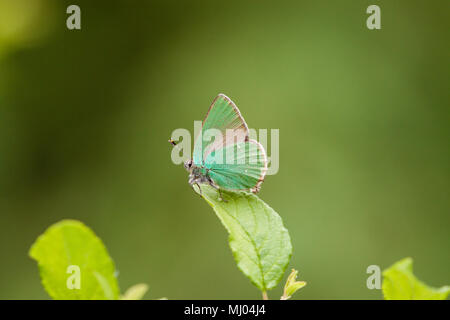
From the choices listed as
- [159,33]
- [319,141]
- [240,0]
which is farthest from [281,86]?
[159,33]

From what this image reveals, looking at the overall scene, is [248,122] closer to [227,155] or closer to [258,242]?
[227,155]

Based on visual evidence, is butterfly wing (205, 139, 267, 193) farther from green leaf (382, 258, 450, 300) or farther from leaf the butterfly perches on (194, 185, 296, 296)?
green leaf (382, 258, 450, 300)

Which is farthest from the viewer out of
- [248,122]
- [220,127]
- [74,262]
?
[248,122]

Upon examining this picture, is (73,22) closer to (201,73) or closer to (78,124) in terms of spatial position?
(78,124)

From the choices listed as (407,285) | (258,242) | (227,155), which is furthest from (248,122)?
(407,285)

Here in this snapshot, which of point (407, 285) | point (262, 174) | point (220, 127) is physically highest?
point (220, 127)

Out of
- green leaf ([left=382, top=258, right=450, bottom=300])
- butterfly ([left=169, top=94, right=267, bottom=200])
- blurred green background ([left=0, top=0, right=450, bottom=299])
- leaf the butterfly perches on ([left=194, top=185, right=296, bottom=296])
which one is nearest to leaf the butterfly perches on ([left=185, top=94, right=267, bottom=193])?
butterfly ([left=169, top=94, right=267, bottom=200])

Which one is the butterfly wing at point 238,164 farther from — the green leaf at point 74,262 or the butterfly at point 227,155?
the green leaf at point 74,262
